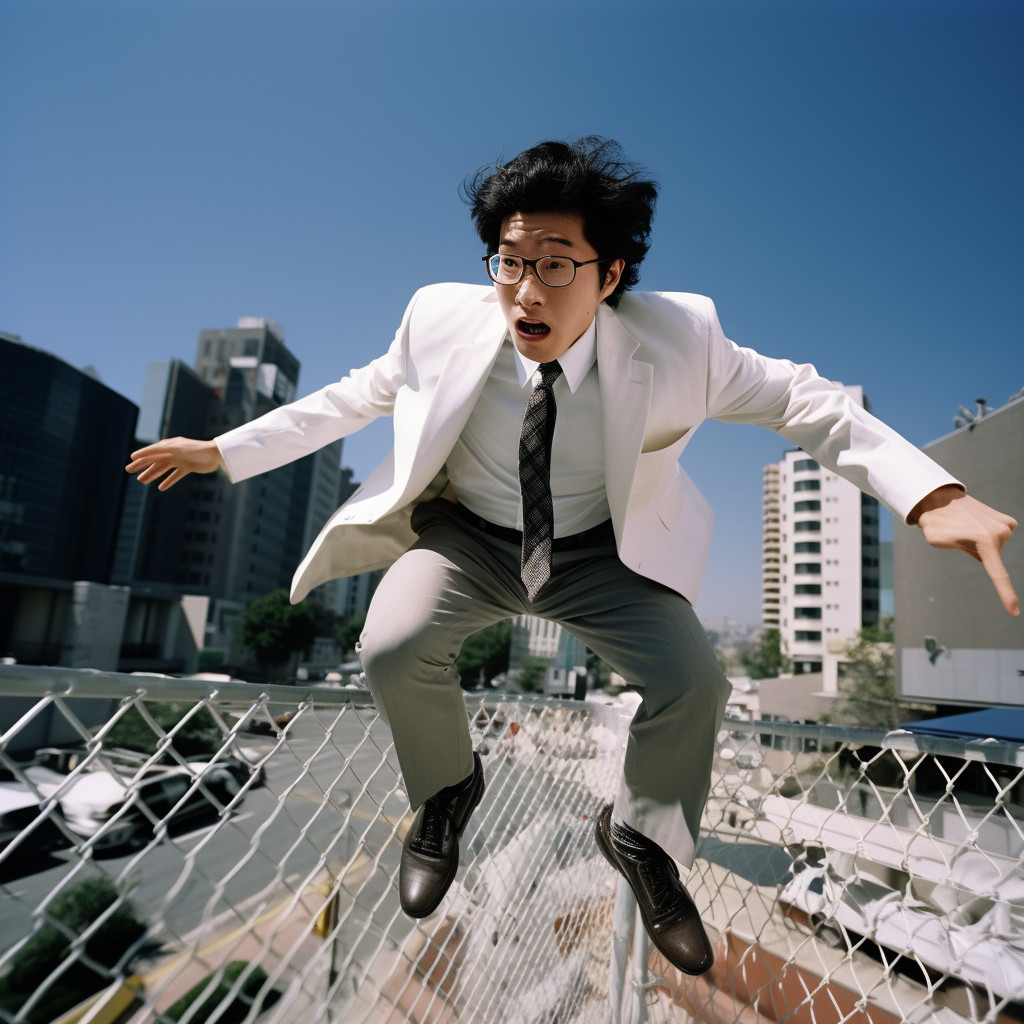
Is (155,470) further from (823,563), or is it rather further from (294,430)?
(823,563)

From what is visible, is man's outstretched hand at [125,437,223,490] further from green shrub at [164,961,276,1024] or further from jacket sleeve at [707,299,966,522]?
jacket sleeve at [707,299,966,522]

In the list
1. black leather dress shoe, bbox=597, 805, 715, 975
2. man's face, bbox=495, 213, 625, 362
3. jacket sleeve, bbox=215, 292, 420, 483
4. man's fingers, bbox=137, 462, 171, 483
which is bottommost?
black leather dress shoe, bbox=597, 805, 715, 975

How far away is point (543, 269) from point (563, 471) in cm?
56

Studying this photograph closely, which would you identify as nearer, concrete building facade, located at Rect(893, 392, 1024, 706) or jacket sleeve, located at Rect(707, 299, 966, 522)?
jacket sleeve, located at Rect(707, 299, 966, 522)

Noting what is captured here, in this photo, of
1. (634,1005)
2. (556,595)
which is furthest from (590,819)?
(556,595)

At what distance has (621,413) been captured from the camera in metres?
1.77

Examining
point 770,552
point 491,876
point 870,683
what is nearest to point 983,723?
A: point 491,876

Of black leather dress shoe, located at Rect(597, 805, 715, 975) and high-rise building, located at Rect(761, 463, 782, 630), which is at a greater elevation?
high-rise building, located at Rect(761, 463, 782, 630)

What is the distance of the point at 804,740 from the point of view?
214 cm

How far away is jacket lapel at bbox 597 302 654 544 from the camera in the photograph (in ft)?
5.74

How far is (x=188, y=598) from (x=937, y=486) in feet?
164

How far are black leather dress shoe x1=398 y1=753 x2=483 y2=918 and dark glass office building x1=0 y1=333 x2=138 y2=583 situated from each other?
152 feet

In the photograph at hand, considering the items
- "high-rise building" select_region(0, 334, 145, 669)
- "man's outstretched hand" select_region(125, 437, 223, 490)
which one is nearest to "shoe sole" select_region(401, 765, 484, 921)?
"man's outstretched hand" select_region(125, 437, 223, 490)

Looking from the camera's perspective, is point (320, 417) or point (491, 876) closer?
point (320, 417)
